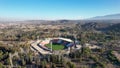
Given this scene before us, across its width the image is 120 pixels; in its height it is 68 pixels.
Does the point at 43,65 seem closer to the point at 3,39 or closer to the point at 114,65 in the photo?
the point at 114,65

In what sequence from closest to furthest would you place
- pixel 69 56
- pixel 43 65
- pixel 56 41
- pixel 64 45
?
pixel 43 65, pixel 69 56, pixel 64 45, pixel 56 41

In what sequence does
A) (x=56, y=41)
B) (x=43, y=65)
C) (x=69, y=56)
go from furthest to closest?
(x=56, y=41)
(x=69, y=56)
(x=43, y=65)

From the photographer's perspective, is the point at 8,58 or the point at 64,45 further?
the point at 64,45

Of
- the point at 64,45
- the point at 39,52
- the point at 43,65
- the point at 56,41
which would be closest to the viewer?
the point at 43,65

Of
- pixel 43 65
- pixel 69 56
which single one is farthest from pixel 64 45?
pixel 43 65

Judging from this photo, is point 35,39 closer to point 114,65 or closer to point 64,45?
point 64,45

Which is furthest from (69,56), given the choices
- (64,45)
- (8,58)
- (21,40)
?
(21,40)

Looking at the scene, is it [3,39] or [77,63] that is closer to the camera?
[77,63]

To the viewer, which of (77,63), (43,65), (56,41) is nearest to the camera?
(43,65)
